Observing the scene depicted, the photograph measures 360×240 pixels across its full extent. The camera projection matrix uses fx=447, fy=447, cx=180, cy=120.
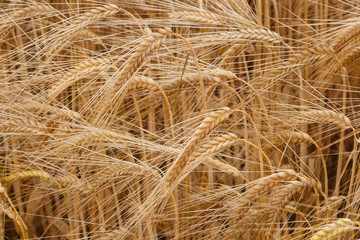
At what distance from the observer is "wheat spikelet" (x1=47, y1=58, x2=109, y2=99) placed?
1.40 m

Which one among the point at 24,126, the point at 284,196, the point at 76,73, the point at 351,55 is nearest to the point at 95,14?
the point at 76,73

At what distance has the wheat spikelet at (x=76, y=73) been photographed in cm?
140

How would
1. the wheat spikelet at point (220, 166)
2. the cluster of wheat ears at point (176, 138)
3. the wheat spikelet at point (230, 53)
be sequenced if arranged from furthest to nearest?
1. the wheat spikelet at point (230, 53)
2. the wheat spikelet at point (220, 166)
3. the cluster of wheat ears at point (176, 138)

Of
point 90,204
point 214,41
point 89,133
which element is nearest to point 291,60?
point 214,41

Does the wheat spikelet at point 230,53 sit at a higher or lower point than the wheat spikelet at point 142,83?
higher

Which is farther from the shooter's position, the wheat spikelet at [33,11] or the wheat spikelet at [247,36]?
the wheat spikelet at [33,11]

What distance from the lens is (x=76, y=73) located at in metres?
1.42

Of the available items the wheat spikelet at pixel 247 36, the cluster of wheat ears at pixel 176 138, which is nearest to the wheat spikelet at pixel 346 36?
the cluster of wheat ears at pixel 176 138

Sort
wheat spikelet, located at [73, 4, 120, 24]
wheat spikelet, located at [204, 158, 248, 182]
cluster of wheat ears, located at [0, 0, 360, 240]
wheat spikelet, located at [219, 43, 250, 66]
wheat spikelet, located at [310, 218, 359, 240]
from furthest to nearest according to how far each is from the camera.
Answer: wheat spikelet, located at [219, 43, 250, 66]
wheat spikelet, located at [73, 4, 120, 24]
wheat spikelet, located at [204, 158, 248, 182]
cluster of wheat ears, located at [0, 0, 360, 240]
wheat spikelet, located at [310, 218, 359, 240]

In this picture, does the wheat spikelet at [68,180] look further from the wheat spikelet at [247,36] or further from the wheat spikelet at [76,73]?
the wheat spikelet at [247,36]

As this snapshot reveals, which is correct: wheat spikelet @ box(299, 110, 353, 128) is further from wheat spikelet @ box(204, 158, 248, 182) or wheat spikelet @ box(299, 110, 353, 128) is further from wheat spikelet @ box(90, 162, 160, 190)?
wheat spikelet @ box(90, 162, 160, 190)

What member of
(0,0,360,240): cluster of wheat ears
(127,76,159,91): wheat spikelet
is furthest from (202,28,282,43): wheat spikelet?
(127,76,159,91): wheat spikelet

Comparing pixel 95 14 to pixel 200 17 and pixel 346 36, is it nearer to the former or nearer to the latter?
pixel 200 17

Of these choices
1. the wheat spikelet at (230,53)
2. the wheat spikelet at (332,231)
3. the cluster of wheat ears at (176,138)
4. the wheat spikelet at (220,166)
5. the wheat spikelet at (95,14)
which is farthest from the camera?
the wheat spikelet at (230,53)
